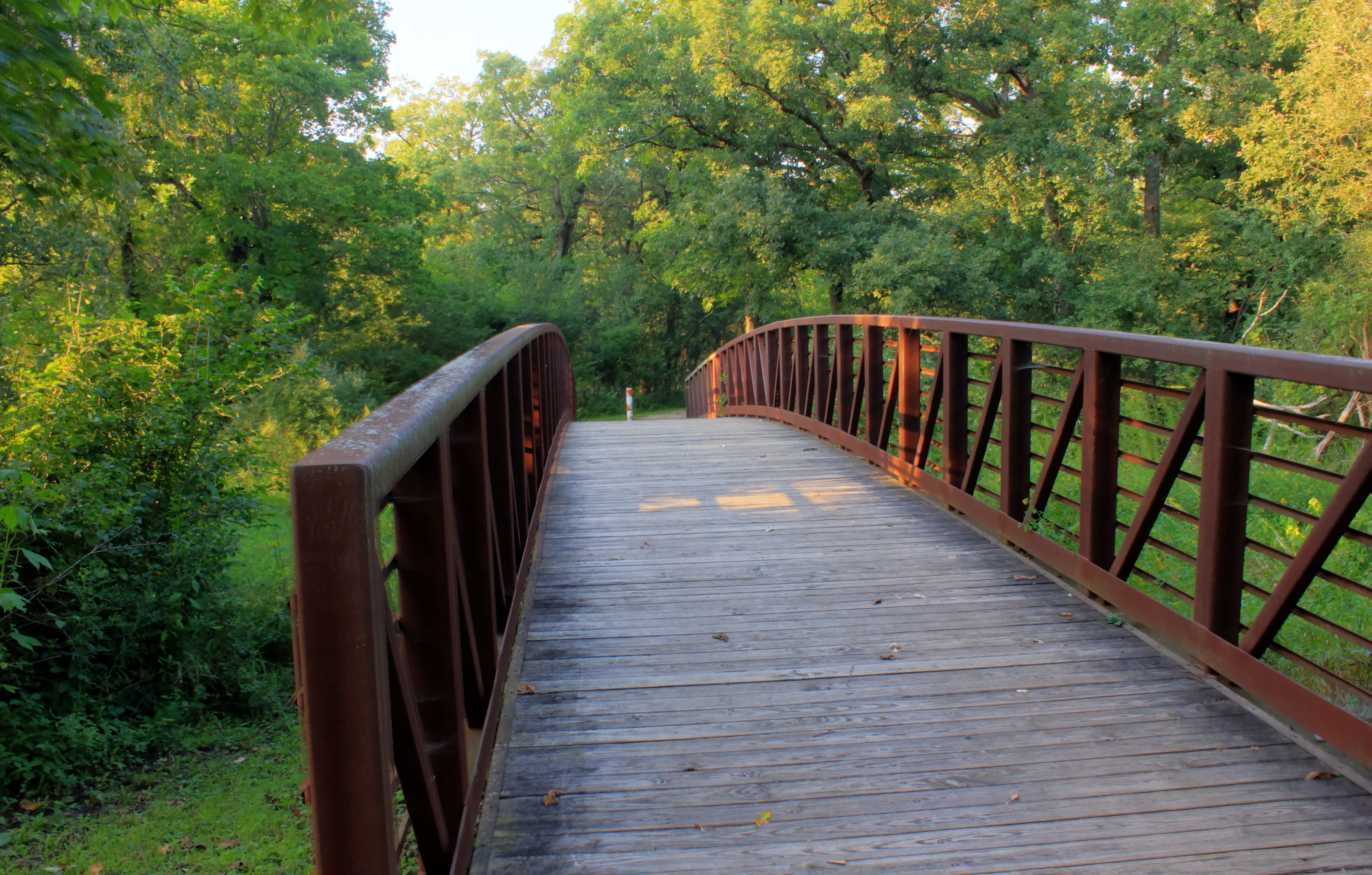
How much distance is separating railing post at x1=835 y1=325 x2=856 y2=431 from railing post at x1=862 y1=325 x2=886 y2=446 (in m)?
0.53

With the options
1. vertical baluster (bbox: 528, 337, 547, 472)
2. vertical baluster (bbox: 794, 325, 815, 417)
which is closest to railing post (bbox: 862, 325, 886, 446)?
vertical baluster (bbox: 794, 325, 815, 417)

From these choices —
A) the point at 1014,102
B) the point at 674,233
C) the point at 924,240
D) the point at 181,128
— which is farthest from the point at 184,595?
the point at 1014,102

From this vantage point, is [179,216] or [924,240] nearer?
[924,240]

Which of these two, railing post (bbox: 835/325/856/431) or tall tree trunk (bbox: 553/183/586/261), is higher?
tall tree trunk (bbox: 553/183/586/261)

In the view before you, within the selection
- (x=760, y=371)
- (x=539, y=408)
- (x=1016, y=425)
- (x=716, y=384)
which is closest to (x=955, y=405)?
(x=1016, y=425)

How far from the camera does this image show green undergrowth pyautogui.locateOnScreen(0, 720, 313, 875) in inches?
149

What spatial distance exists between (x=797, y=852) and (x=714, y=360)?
15.1 metres

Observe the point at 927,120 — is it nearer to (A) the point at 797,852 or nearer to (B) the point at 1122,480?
(B) the point at 1122,480

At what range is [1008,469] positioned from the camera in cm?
476

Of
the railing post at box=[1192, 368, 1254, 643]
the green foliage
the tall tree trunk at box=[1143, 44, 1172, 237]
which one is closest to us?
the railing post at box=[1192, 368, 1254, 643]

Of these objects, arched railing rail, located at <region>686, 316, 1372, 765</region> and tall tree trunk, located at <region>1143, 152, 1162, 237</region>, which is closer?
arched railing rail, located at <region>686, 316, 1372, 765</region>

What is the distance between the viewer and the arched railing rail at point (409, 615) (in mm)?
1314

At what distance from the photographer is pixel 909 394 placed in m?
6.29

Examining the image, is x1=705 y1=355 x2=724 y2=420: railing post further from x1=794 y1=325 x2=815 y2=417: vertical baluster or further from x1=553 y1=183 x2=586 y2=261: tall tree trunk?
x1=553 y1=183 x2=586 y2=261: tall tree trunk
